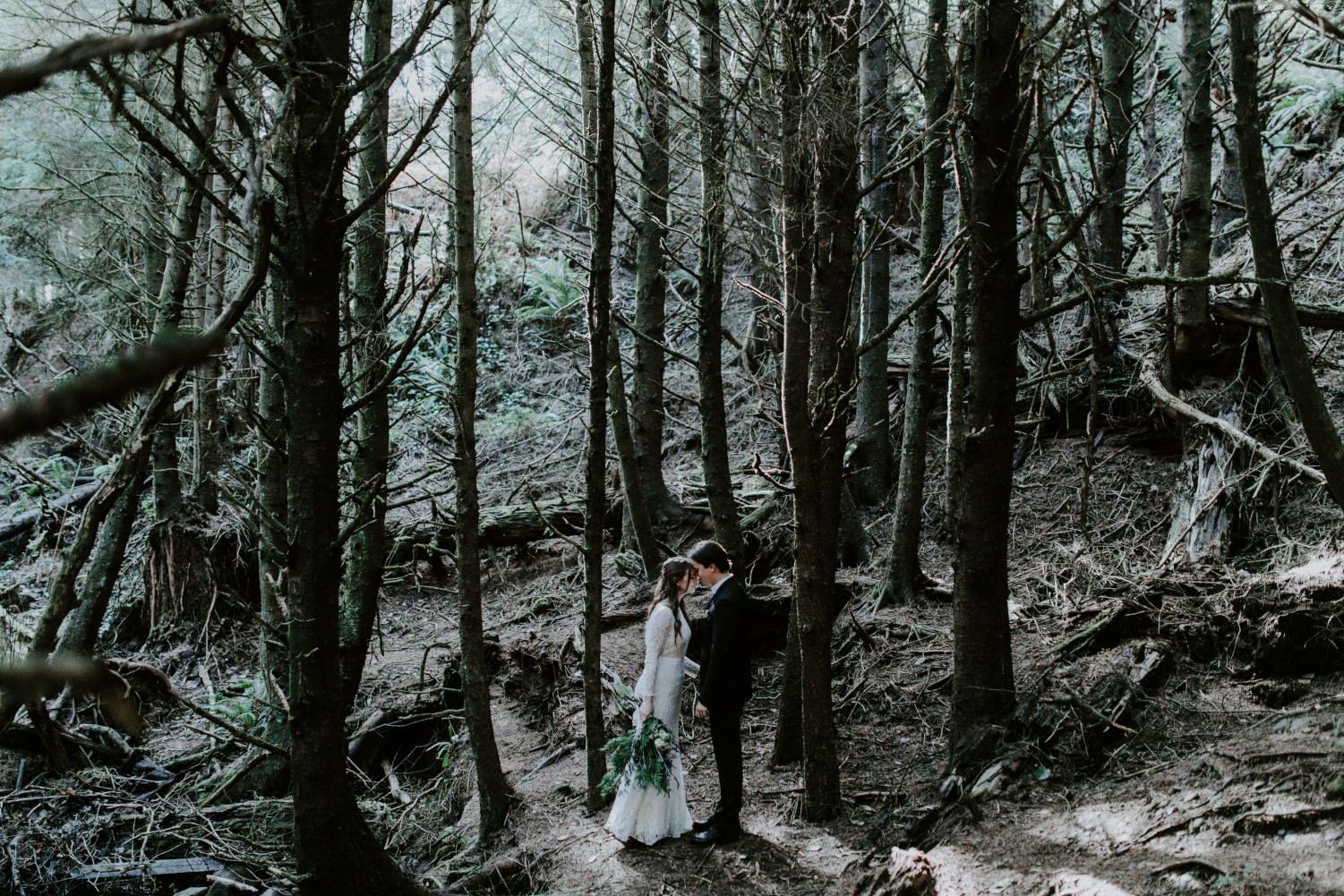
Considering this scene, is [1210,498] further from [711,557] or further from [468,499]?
[468,499]

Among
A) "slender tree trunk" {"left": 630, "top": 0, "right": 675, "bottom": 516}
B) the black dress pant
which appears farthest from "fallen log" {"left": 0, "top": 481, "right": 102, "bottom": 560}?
the black dress pant

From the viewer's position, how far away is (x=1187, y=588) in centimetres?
607

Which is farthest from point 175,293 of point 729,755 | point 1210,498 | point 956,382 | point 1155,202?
point 1155,202

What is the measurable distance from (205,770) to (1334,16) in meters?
16.0

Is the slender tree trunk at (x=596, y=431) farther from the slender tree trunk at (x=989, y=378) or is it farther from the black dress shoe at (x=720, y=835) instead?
the slender tree trunk at (x=989, y=378)

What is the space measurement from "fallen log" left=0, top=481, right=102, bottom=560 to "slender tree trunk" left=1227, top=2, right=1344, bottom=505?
48.5ft

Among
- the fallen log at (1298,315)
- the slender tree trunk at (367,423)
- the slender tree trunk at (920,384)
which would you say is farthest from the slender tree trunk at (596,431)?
the fallen log at (1298,315)

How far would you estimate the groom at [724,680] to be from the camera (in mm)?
5633

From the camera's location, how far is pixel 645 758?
223 inches

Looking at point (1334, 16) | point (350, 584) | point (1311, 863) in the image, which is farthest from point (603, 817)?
point (1334, 16)

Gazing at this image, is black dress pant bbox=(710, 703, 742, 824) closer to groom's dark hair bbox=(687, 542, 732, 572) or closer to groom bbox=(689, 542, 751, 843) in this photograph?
groom bbox=(689, 542, 751, 843)

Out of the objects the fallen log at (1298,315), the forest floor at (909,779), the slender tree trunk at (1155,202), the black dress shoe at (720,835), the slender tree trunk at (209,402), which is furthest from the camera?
the slender tree trunk at (1155,202)

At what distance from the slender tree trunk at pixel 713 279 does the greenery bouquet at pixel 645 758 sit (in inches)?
102

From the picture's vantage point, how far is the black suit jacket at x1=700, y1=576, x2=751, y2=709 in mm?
5785
